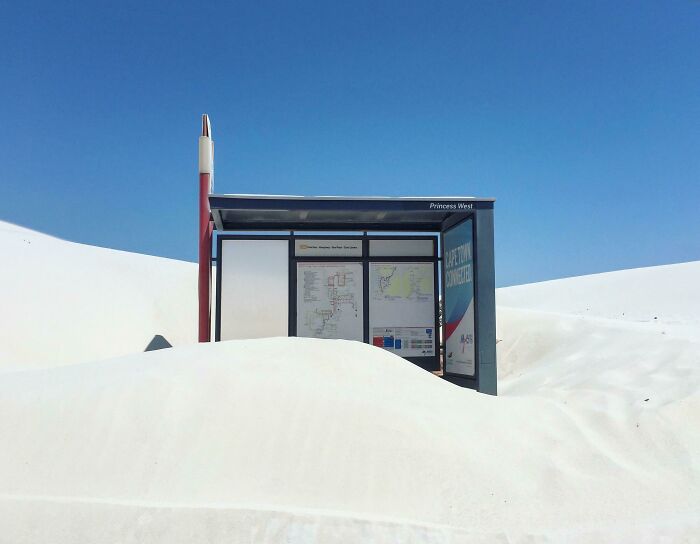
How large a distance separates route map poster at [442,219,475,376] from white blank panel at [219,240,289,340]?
2.97m

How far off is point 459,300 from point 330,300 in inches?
93.9

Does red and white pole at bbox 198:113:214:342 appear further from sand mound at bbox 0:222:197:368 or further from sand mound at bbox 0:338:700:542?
sand mound at bbox 0:338:700:542

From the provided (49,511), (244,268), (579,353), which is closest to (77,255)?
(244,268)

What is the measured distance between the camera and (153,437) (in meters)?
4.97

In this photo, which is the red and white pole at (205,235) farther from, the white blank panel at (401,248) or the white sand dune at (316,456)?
the white sand dune at (316,456)

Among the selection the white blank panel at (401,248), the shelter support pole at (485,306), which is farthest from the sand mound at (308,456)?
the white blank panel at (401,248)

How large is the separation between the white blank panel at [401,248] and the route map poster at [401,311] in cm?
20

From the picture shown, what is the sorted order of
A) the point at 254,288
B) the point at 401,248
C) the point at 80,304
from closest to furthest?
the point at 254,288
the point at 401,248
the point at 80,304

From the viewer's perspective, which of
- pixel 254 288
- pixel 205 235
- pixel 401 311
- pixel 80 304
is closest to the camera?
pixel 254 288

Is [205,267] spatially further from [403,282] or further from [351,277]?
[403,282]

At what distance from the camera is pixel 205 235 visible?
11.1 m

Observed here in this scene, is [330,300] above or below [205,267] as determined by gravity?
below

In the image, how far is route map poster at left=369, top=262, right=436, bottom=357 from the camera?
11352mm

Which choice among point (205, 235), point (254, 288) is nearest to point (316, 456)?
point (254, 288)
